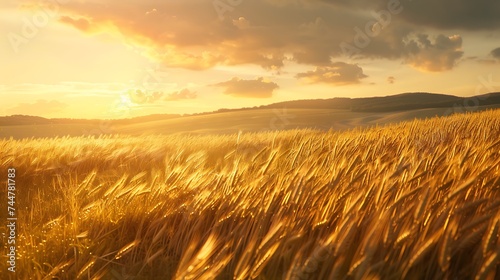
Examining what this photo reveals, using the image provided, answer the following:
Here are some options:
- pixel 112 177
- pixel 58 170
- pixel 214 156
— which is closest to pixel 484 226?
pixel 112 177

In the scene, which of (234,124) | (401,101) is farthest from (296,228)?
(401,101)

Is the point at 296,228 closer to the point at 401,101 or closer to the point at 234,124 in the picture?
the point at 234,124

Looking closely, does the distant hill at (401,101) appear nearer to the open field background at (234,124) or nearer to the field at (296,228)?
the open field background at (234,124)

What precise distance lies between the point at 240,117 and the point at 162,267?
164 ft

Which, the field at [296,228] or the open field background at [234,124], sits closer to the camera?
the field at [296,228]

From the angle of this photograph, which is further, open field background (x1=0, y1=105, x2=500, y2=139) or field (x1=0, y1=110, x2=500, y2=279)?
open field background (x1=0, y1=105, x2=500, y2=139)

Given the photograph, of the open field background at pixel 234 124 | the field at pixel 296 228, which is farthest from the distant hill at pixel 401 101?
the field at pixel 296 228

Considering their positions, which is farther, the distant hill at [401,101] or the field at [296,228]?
the distant hill at [401,101]

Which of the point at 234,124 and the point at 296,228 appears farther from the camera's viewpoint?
the point at 234,124

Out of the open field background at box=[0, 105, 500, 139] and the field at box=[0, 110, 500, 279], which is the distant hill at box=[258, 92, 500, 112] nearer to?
the open field background at box=[0, 105, 500, 139]

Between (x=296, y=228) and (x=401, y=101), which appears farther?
(x=401, y=101)

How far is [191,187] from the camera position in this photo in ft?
10.8

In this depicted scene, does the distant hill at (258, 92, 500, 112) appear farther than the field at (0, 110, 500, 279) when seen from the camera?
Yes

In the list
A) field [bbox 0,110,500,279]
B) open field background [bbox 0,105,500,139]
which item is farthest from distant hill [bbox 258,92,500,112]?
field [bbox 0,110,500,279]
